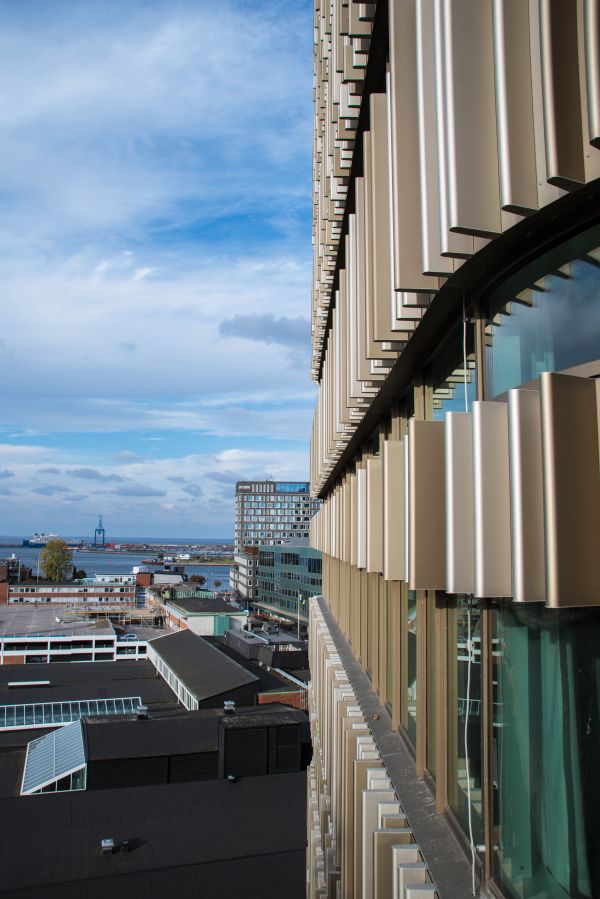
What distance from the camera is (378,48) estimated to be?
6254mm

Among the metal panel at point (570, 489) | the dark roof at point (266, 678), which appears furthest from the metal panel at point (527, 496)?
the dark roof at point (266, 678)

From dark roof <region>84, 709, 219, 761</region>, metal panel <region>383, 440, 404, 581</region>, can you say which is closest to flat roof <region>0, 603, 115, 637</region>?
dark roof <region>84, 709, 219, 761</region>

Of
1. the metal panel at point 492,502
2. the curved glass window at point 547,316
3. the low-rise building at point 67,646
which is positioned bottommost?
the low-rise building at point 67,646

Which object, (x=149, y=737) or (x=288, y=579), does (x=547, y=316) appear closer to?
(x=149, y=737)

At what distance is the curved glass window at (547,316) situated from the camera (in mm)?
3211

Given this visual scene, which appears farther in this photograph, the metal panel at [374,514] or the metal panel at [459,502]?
the metal panel at [374,514]

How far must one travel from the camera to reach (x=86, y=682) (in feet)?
150

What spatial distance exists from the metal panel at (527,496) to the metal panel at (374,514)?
3.69 m

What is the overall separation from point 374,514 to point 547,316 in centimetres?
366

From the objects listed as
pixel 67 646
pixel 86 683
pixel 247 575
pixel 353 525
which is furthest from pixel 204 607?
pixel 353 525

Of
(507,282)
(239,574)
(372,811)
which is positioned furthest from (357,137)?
(239,574)

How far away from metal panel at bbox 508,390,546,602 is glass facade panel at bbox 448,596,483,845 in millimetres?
1326

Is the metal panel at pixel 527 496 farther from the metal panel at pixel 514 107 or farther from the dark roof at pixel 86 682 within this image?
the dark roof at pixel 86 682

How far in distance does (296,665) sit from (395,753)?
44934mm
